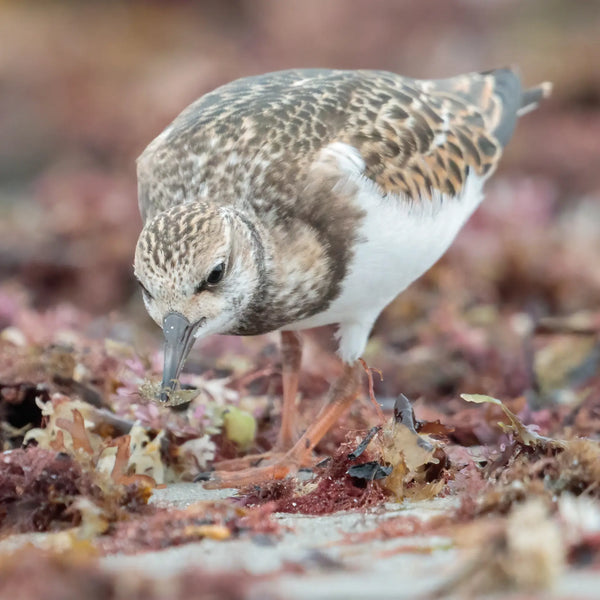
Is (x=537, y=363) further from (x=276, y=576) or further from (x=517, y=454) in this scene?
(x=276, y=576)

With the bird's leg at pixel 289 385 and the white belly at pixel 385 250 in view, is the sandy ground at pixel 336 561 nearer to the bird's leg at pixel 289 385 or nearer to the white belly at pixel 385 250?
the white belly at pixel 385 250

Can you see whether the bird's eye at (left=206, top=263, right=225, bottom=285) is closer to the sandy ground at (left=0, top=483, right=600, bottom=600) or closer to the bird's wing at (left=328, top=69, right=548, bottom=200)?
the bird's wing at (left=328, top=69, right=548, bottom=200)

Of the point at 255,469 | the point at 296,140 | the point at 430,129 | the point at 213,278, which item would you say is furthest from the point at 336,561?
the point at 430,129

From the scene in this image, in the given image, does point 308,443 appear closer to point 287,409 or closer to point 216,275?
point 287,409

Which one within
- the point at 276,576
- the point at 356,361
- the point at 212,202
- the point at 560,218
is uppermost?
the point at 212,202

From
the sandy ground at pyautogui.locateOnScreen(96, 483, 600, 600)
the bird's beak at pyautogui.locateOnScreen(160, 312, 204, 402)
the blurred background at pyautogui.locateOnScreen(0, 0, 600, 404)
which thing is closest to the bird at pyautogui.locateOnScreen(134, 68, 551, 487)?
the bird's beak at pyautogui.locateOnScreen(160, 312, 204, 402)

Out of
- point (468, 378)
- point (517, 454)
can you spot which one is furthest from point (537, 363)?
point (517, 454)
